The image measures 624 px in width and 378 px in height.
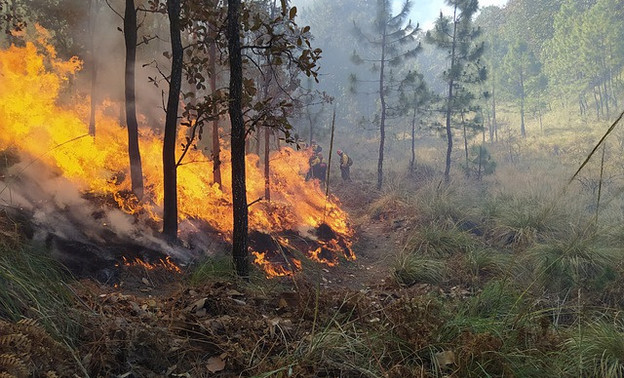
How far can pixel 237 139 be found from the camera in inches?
191

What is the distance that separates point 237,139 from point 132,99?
442 centimetres

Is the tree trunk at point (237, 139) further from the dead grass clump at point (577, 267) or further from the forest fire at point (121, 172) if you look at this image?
the dead grass clump at point (577, 267)

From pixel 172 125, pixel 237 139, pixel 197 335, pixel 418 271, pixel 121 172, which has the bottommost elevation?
pixel 418 271

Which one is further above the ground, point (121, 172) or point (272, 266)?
point (121, 172)

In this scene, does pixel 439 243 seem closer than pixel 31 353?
No

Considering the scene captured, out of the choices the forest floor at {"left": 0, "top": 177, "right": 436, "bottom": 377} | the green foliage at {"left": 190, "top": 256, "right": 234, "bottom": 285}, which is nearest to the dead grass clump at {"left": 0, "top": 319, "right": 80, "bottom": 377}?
the forest floor at {"left": 0, "top": 177, "right": 436, "bottom": 377}

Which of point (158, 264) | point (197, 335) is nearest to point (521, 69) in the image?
point (158, 264)

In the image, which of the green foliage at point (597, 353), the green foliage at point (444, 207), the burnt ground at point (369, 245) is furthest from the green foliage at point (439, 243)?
the green foliage at point (597, 353)

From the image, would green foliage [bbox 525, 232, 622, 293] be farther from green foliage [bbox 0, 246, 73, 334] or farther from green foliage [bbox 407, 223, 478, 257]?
green foliage [bbox 0, 246, 73, 334]

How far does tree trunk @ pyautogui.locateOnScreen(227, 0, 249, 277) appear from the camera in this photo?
464cm

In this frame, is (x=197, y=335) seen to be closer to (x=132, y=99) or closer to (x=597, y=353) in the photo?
(x=597, y=353)

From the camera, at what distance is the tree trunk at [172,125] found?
6.76m

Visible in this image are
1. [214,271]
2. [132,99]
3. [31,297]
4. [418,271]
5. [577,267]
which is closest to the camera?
[31,297]

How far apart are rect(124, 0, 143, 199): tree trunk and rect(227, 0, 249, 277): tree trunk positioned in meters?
4.12
